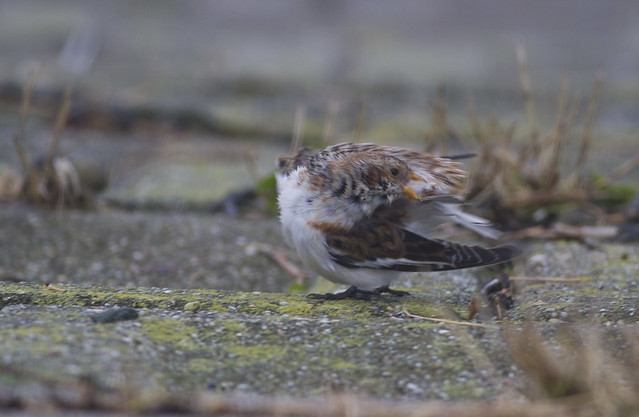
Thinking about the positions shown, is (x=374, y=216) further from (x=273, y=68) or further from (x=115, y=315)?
(x=273, y=68)

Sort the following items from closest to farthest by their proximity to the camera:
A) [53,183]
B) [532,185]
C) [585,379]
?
1. [585,379]
2. [53,183]
3. [532,185]

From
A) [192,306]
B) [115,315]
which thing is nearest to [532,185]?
[192,306]

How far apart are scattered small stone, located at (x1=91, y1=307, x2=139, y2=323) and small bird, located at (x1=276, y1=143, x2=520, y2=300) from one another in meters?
0.63

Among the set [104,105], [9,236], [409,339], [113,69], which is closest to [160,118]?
[104,105]

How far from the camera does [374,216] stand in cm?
250

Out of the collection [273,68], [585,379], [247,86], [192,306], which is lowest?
[192,306]

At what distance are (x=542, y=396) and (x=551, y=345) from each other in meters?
0.35

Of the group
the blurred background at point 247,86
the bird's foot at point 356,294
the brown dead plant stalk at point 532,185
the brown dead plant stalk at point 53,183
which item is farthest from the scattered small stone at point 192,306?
the brown dead plant stalk at point 532,185

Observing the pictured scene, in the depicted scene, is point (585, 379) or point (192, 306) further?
point (192, 306)

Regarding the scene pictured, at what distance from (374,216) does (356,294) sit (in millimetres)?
269

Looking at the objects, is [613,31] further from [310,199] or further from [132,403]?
[132,403]

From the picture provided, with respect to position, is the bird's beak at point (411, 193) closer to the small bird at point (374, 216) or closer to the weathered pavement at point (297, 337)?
the small bird at point (374, 216)

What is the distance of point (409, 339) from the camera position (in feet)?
6.61

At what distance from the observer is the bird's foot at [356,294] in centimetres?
249
